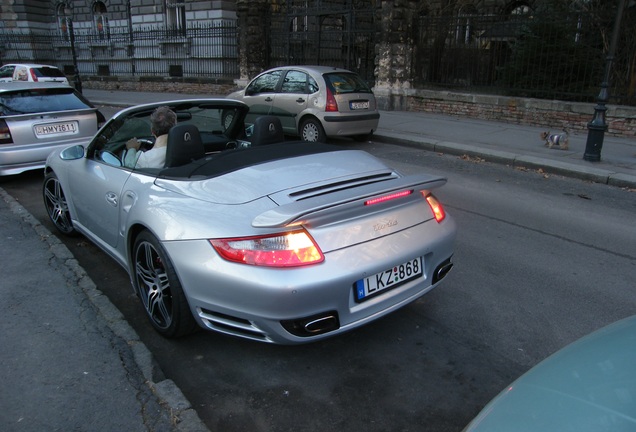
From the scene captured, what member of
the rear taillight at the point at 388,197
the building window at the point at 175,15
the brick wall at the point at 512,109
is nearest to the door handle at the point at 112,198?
the rear taillight at the point at 388,197

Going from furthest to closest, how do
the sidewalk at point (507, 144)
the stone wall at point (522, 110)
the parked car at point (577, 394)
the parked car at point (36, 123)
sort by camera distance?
the stone wall at point (522, 110) → the sidewalk at point (507, 144) → the parked car at point (36, 123) → the parked car at point (577, 394)

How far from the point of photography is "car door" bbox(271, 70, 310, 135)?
35.7 ft

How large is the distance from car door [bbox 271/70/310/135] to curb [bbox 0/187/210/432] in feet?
21.3

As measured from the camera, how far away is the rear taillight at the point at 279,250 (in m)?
2.81

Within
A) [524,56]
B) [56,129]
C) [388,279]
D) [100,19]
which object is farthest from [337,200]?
[100,19]

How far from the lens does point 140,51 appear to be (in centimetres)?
2764

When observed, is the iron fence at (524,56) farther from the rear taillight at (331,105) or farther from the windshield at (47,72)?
the windshield at (47,72)

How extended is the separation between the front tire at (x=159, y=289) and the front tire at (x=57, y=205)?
2.08 metres

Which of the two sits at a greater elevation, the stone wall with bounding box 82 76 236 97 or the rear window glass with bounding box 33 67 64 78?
the rear window glass with bounding box 33 67 64 78

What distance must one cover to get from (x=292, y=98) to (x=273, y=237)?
8648mm

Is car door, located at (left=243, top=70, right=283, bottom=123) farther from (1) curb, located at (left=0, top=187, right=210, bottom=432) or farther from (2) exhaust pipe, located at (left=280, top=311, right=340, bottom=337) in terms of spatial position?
(2) exhaust pipe, located at (left=280, top=311, right=340, bottom=337)

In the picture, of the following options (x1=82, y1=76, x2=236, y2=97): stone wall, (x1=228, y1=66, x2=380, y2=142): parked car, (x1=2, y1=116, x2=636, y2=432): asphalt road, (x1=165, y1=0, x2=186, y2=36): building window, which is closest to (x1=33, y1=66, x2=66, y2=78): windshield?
(x1=82, y1=76, x2=236, y2=97): stone wall

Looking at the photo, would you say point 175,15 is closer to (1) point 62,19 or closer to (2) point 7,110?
(1) point 62,19

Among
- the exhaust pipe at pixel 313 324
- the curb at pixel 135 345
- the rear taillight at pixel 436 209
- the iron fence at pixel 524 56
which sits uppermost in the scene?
the iron fence at pixel 524 56
